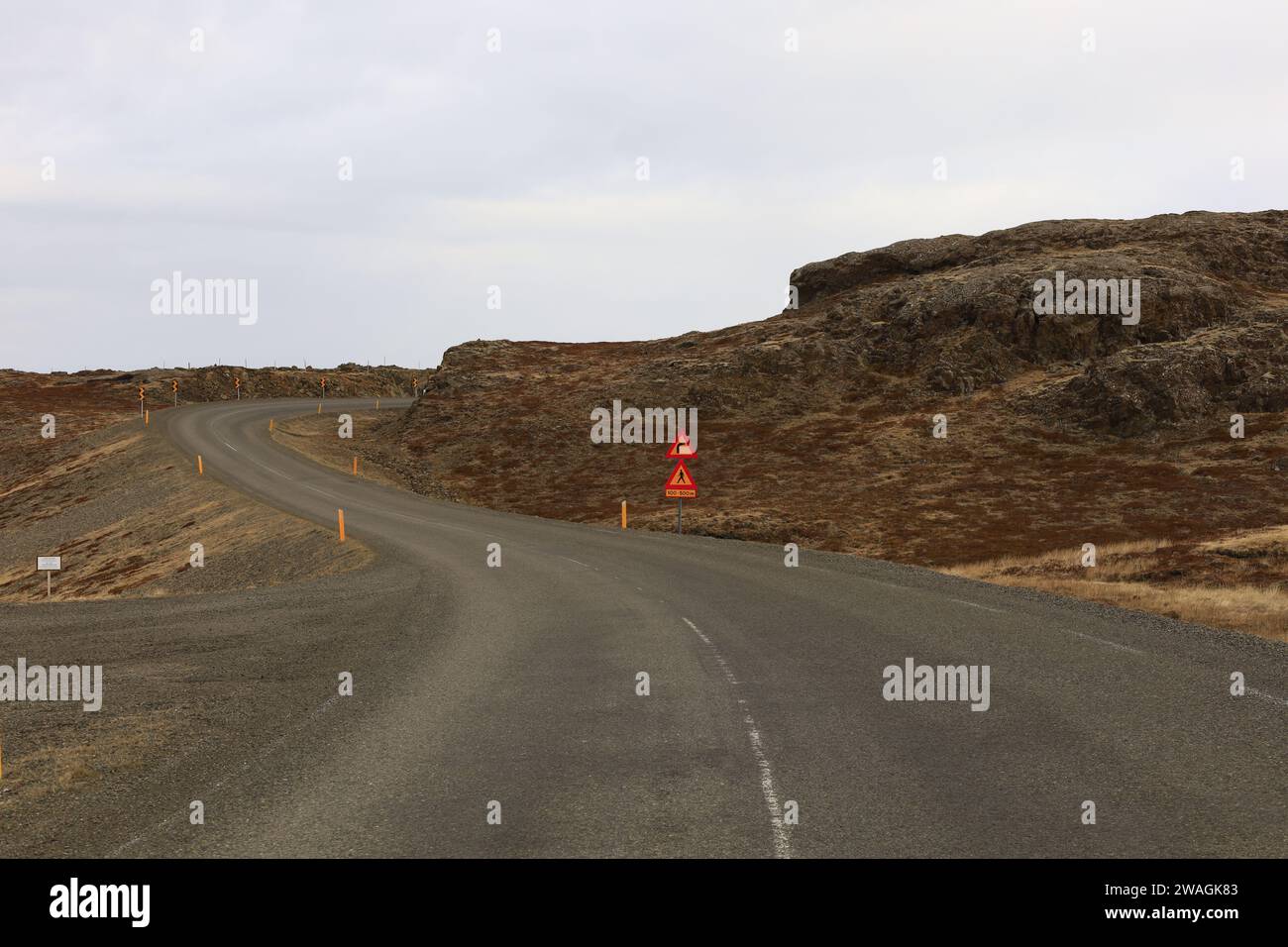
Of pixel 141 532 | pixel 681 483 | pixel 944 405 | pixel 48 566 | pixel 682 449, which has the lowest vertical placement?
pixel 141 532

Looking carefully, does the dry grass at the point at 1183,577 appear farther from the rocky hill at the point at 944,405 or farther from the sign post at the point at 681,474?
the sign post at the point at 681,474

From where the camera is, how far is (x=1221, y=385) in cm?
4631

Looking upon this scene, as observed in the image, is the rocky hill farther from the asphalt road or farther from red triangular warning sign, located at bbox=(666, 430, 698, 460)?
the asphalt road

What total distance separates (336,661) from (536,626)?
338 centimetres

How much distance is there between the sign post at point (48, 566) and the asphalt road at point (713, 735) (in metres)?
5.85

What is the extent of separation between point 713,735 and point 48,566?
21.2 m

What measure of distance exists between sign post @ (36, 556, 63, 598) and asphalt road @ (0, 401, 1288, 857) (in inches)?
230

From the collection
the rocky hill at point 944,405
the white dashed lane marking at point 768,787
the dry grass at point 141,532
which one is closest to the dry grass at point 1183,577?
the rocky hill at point 944,405

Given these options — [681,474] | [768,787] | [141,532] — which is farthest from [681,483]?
[768,787]

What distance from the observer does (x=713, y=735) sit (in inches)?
356

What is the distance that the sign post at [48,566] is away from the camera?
23.0m

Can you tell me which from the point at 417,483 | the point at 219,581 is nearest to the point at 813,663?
the point at 219,581

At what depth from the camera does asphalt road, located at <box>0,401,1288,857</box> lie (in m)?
6.59

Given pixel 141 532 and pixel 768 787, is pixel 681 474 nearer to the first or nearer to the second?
pixel 141 532
